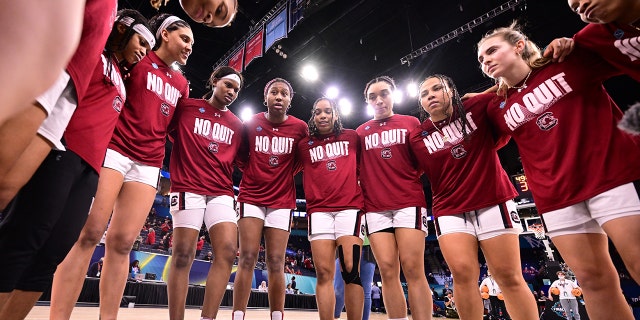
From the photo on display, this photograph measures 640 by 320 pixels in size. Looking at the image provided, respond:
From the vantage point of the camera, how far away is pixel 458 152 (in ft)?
8.20

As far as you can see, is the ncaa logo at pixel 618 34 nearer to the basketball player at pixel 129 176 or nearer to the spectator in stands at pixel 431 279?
the basketball player at pixel 129 176

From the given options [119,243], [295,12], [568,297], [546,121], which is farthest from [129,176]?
[568,297]

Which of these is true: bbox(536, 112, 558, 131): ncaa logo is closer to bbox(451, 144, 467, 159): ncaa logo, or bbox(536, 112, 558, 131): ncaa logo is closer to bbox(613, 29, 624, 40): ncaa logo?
bbox(613, 29, 624, 40): ncaa logo

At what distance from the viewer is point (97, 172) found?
5.33ft

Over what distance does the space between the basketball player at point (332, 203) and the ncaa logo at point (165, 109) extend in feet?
3.94

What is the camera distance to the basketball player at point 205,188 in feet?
8.02

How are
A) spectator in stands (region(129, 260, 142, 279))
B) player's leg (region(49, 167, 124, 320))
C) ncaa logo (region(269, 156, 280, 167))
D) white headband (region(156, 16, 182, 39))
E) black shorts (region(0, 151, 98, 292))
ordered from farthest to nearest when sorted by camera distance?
spectator in stands (region(129, 260, 142, 279)) → ncaa logo (region(269, 156, 280, 167)) → white headband (region(156, 16, 182, 39)) → player's leg (region(49, 167, 124, 320)) → black shorts (region(0, 151, 98, 292))

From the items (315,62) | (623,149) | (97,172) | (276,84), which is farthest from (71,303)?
(315,62)

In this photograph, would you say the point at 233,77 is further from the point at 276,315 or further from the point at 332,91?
the point at 332,91

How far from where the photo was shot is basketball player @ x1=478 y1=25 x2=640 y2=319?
1.55 metres

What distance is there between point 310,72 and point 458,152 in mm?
7878

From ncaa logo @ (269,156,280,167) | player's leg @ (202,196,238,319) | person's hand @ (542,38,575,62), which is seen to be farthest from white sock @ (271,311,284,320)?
person's hand @ (542,38,575,62)

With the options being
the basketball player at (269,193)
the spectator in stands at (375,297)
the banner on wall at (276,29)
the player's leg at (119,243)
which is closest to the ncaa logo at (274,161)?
the basketball player at (269,193)

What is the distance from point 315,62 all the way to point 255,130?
704 cm
